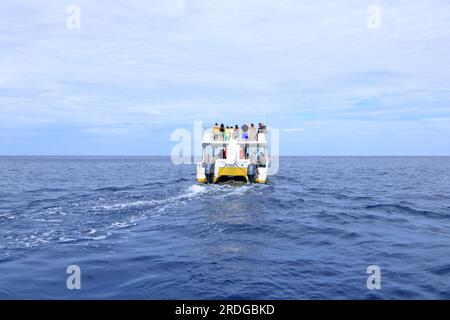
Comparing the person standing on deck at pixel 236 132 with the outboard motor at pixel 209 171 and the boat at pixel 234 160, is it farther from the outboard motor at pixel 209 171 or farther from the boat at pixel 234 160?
the outboard motor at pixel 209 171

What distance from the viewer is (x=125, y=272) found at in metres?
11.2

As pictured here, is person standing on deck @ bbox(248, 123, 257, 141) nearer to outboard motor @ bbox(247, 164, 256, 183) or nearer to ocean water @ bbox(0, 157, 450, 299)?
outboard motor @ bbox(247, 164, 256, 183)

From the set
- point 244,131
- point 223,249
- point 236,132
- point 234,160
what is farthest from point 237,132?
point 223,249

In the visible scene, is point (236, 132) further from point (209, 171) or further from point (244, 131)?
point (209, 171)

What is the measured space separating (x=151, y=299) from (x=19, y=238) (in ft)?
28.1

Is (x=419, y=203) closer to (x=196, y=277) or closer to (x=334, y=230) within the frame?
(x=334, y=230)

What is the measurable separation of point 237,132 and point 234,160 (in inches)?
145

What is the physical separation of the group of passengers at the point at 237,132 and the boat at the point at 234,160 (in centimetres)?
9

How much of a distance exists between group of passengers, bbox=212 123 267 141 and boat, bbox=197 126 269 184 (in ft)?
0.31

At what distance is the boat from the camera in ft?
102

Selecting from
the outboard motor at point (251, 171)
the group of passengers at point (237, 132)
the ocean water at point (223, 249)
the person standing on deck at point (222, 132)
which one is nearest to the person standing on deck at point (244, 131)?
the group of passengers at point (237, 132)

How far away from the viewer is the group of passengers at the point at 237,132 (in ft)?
112

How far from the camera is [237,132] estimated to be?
112 feet

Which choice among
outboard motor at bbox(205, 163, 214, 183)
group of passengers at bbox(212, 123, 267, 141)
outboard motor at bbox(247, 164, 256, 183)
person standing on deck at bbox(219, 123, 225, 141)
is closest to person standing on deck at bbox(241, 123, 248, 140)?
group of passengers at bbox(212, 123, 267, 141)
